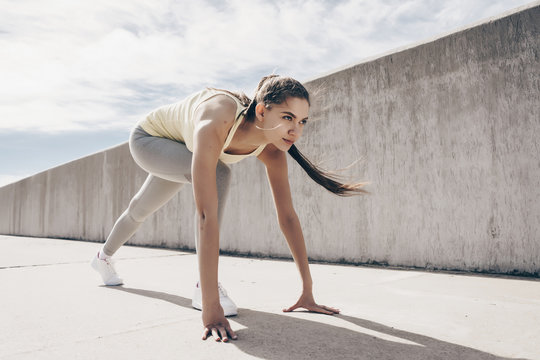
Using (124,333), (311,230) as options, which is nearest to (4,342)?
(124,333)

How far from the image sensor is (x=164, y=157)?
2.24m

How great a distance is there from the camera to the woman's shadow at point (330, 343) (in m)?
1.34

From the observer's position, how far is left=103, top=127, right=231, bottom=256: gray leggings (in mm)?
2170

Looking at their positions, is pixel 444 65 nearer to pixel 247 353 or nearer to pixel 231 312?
pixel 231 312

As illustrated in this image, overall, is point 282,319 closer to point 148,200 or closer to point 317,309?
point 317,309

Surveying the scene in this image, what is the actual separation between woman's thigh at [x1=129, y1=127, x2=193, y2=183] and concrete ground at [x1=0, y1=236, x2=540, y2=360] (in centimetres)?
68

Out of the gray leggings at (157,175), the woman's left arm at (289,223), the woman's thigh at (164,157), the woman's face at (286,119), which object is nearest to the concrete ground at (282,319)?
the woman's left arm at (289,223)

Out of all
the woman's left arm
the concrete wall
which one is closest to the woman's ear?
the woman's left arm

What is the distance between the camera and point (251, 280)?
297 cm

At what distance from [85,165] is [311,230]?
6.13m

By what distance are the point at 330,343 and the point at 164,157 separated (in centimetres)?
130

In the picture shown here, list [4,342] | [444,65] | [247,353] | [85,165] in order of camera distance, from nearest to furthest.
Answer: [247,353], [4,342], [444,65], [85,165]

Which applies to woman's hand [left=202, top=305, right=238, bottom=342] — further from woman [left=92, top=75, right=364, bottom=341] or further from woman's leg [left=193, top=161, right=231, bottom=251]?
woman's leg [left=193, top=161, right=231, bottom=251]

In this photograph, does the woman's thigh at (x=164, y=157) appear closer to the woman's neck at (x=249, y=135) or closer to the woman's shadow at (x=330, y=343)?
the woman's neck at (x=249, y=135)
